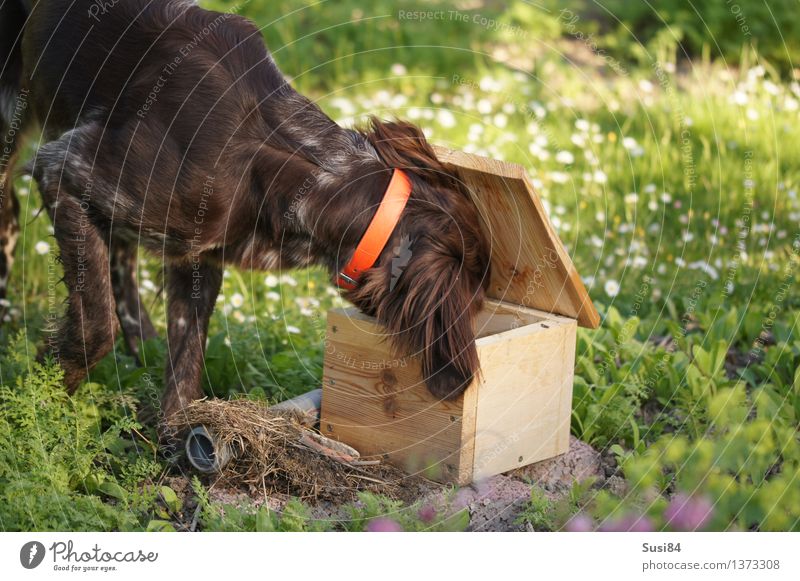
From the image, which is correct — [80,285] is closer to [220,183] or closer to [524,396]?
[220,183]

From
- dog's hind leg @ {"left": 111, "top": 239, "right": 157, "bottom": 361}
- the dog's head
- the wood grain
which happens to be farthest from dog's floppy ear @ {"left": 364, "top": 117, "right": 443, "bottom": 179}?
dog's hind leg @ {"left": 111, "top": 239, "right": 157, "bottom": 361}

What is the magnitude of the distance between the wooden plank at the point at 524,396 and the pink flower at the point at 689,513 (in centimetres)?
71

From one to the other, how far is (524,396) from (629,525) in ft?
2.45

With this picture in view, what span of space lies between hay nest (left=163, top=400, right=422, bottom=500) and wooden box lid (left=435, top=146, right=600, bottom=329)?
842mm

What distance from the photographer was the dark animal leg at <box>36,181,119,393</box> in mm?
4051

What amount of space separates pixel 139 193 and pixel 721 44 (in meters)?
6.43

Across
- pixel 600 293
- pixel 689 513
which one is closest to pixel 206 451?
pixel 689 513

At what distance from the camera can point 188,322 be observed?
4.41 meters

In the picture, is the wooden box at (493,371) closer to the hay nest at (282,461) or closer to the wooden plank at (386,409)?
the wooden plank at (386,409)

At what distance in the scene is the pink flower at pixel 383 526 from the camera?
3355 mm

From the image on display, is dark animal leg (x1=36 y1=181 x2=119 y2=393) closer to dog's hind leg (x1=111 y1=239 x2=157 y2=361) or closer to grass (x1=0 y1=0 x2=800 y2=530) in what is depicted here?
grass (x1=0 y1=0 x2=800 y2=530)

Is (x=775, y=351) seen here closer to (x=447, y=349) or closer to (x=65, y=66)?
(x=447, y=349)

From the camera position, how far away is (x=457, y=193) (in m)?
3.86

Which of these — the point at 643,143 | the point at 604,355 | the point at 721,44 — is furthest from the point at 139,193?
the point at 721,44
